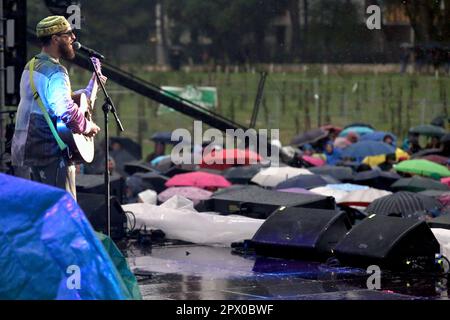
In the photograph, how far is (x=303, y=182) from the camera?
52.8ft

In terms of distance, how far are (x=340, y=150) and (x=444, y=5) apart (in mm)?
6639

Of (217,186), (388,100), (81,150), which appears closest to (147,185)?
(217,186)

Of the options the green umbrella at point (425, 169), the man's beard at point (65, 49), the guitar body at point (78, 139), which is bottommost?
the green umbrella at point (425, 169)

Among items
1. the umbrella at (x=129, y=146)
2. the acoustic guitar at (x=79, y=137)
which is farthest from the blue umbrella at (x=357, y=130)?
the acoustic guitar at (x=79, y=137)

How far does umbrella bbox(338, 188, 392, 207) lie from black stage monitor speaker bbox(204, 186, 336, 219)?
1.69 m

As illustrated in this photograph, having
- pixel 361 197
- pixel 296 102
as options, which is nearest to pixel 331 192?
pixel 361 197

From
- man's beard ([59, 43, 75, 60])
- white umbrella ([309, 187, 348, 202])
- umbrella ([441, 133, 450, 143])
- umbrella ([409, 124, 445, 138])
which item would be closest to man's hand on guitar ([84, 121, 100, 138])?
man's beard ([59, 43, 75, 60])

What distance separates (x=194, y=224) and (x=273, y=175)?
5.34 meters

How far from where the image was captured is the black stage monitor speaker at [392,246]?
965 cm

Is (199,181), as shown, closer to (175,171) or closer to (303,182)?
(303,182)

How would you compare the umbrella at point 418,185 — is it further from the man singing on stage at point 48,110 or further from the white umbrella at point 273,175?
the man singing on stage at point 48,110

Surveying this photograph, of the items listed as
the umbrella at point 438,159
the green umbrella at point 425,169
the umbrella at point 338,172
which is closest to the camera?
the green umbrella at point 425,169

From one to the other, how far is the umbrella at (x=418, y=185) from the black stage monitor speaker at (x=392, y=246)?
20.7ft

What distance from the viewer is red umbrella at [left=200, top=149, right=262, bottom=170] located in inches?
787
